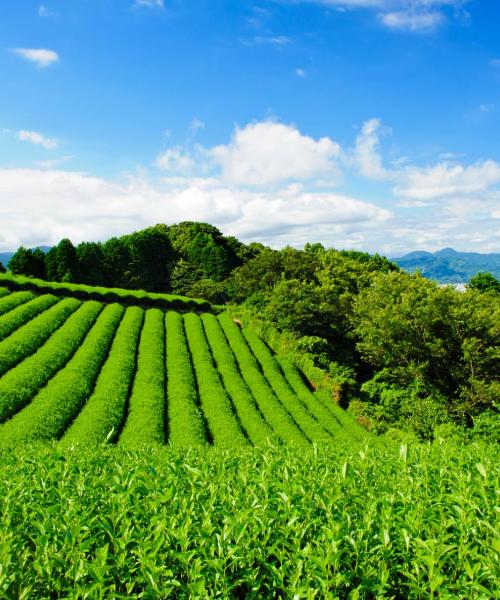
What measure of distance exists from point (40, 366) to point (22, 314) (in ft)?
36.6

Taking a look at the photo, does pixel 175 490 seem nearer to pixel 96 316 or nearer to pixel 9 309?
pixel 9 309

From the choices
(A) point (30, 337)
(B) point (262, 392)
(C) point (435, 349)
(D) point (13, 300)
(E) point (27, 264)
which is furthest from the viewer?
(E) point (27, 264)

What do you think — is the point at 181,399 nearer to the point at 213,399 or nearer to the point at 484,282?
the point at 213,399

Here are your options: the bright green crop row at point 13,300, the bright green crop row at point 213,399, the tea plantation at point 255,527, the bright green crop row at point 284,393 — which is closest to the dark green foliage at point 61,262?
the bright green crop row at point 13,300

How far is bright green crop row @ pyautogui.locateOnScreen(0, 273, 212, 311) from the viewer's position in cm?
4719

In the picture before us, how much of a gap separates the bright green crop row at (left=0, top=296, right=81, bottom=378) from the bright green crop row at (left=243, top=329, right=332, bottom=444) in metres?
16.8

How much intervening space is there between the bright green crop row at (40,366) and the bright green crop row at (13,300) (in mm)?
4693

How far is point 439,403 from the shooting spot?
2931 cm

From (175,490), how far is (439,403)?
28.6 meters

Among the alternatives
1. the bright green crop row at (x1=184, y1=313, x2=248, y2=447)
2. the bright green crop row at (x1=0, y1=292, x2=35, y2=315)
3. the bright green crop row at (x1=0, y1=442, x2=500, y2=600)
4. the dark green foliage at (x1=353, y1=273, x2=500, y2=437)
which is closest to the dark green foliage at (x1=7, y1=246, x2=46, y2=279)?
the bright green crop row at (x1=0, y1=292, x2=35, y2=315)

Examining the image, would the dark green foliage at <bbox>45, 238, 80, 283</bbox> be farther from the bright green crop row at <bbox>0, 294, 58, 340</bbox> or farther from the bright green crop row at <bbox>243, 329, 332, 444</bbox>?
the bright green crop row at <bbox>243, 329, 332, 444</bbox>

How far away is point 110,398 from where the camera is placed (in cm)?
2453

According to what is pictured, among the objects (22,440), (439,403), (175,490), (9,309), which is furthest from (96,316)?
(175,490)

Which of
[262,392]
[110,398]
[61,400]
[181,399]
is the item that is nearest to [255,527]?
[61,400]
